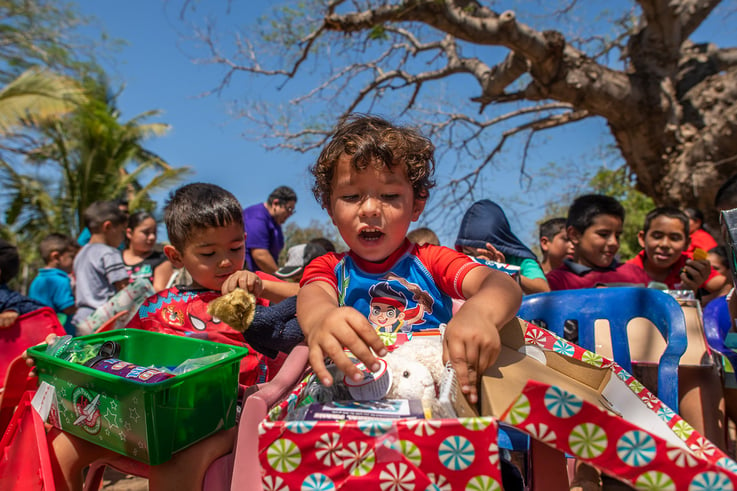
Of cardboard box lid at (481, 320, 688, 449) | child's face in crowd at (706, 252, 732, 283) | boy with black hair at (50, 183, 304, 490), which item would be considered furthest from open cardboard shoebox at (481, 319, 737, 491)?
child's face in crowd at (706, 252, 732, 283)

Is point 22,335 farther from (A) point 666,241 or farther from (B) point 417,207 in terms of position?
(A) point 666,241

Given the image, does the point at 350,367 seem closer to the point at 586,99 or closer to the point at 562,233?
the point at 562,233

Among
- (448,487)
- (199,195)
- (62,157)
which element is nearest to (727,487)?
(448,487)

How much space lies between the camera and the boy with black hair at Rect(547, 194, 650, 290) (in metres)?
2.91

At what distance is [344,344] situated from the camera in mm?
951

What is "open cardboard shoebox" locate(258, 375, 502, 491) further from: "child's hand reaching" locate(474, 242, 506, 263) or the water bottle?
"child's hand reaching" locate(474, 242, 506, 263)

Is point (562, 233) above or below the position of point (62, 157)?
below

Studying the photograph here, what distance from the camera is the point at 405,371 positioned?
1053 mm

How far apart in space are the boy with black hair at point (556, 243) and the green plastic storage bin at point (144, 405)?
3.25 m

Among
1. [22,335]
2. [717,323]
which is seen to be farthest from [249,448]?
[717,323]

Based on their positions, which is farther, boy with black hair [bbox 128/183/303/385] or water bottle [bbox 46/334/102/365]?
boy with black hair [bbox 128/183/303/385]

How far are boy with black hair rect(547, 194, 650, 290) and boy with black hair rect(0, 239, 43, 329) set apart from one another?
2778 millimetres

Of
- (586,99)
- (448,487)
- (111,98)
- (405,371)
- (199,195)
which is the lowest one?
(448,487)

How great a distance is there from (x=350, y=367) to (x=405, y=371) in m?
0.19
